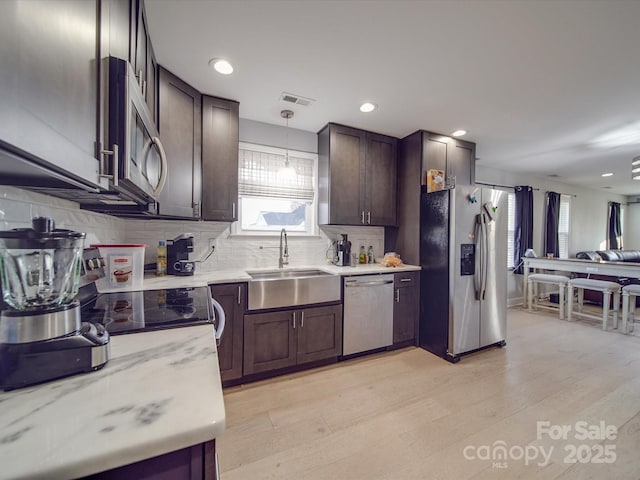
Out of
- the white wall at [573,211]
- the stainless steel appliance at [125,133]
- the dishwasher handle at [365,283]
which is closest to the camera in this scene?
the stainless steel appliance at [125,133]

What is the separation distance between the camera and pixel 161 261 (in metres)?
2.17

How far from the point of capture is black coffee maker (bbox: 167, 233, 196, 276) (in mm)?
2170

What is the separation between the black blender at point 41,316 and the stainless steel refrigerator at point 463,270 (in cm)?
277

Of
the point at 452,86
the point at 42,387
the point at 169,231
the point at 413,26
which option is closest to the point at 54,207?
the point at 42,387

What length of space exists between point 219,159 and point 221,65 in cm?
73

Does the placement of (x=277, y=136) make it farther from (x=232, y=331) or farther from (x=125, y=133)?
(x=125, y=133)

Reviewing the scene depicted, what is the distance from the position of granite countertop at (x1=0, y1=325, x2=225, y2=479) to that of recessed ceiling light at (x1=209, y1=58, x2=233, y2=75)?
1970 mm

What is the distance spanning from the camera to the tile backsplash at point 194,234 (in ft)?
3.23

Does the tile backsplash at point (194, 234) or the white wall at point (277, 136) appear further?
the white wall at point (277, 136)

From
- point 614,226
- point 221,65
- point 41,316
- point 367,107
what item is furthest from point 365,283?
point 614,226

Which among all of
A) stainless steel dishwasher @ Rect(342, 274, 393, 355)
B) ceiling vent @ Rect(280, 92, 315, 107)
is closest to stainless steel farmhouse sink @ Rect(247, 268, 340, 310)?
stainless steel dishwasher @ Rect(342, 274, 393, 355)

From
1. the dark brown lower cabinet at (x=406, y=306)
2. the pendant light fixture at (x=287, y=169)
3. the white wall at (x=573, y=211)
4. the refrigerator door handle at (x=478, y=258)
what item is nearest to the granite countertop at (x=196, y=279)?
the dark brown lower cabinet at (x=406, y=306)

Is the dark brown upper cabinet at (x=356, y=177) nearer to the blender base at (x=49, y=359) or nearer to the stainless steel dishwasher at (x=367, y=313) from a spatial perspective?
the stainless steel dishwasher at (x=367, y=313)

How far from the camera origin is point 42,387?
59cm
